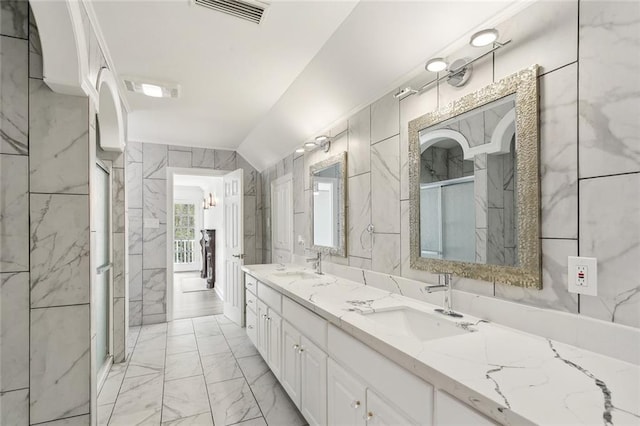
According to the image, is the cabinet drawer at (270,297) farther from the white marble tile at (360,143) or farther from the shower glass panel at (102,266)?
the shower glass panel at (102,266)

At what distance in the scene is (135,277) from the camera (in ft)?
14.0

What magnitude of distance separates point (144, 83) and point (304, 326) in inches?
94.5

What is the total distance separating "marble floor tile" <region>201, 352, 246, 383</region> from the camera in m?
2.78

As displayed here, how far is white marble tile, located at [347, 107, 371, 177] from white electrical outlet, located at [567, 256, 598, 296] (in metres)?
1.42

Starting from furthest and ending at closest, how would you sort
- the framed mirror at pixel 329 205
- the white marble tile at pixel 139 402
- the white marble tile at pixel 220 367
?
the white marble tile at pixel 220 367 → the framed mirror at pixel 329 205 → the white marble tile at pixel 139 402

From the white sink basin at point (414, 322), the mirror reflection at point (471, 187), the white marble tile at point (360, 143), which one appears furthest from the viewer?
the white marble tile at point (360, 143)

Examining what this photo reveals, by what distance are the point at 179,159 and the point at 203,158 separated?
0.33 meters

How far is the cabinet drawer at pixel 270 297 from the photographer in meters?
2.39

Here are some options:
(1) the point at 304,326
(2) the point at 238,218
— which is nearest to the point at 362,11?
(1) the point at 304,326

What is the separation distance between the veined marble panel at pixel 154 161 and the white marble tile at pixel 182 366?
8.01 ft

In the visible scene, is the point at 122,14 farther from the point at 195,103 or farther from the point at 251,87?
the point at 195,103

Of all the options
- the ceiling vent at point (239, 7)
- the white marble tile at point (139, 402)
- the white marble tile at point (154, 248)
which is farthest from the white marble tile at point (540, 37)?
the white marble tile at point (154, 248)

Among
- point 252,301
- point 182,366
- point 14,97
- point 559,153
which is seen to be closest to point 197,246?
point 182,366

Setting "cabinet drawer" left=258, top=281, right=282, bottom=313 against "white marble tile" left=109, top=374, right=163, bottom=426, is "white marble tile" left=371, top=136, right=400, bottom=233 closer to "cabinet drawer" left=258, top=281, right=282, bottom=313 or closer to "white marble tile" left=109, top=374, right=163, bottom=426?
"cabinet drawer" left=258, top=281, right=282, bottom=313
